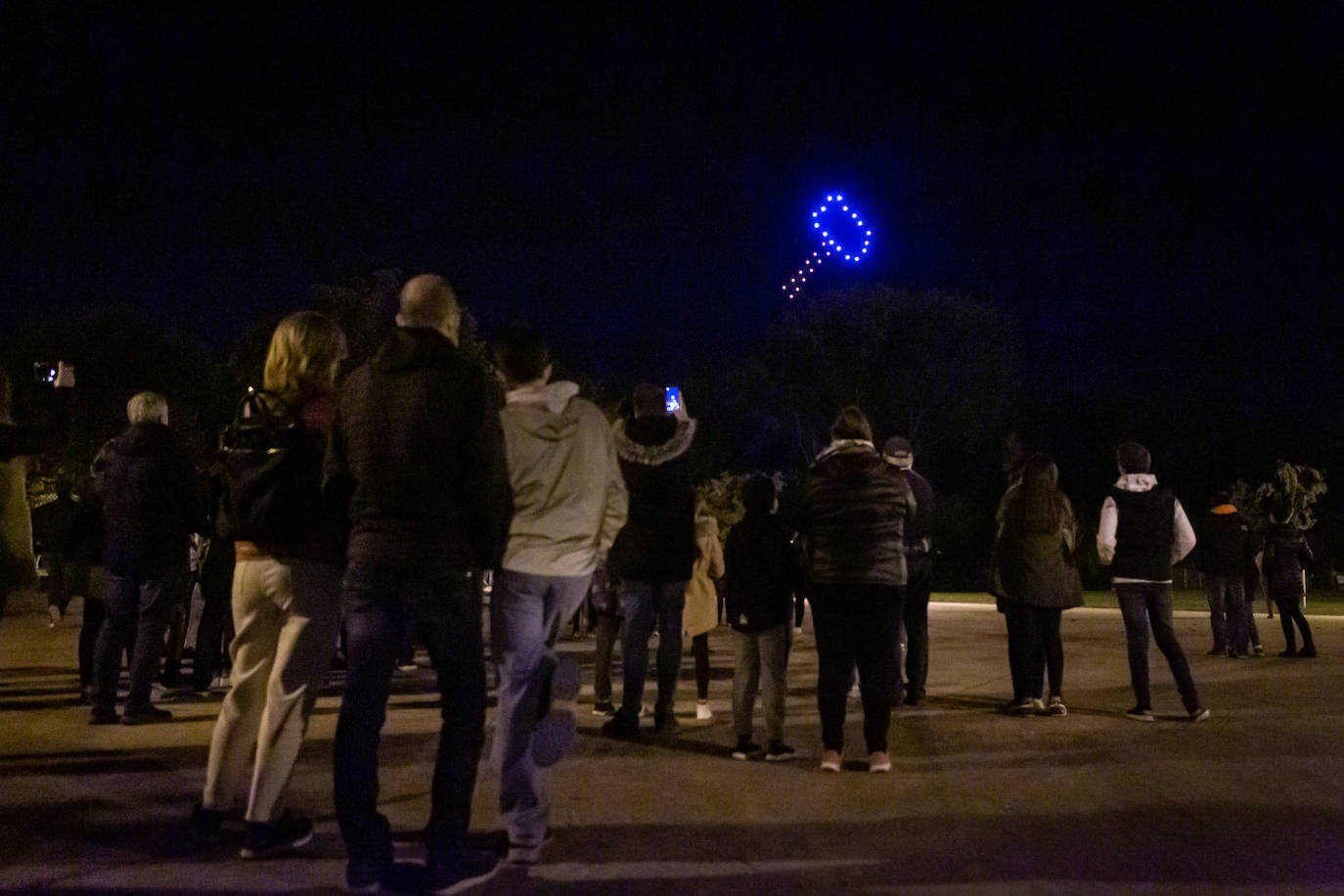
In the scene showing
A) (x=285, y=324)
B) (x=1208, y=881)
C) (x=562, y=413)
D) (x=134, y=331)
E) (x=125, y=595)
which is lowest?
(x=1208, y=881)

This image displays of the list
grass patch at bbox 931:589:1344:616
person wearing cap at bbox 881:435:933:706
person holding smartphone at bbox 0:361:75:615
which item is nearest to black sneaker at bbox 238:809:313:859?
person holding smartphone at bbox 0:361:75:615

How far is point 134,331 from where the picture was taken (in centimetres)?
5806

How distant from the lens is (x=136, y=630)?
30.5 ft

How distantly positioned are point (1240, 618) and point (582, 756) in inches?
396

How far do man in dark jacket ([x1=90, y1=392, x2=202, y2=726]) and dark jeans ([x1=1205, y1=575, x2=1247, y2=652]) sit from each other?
11039mm

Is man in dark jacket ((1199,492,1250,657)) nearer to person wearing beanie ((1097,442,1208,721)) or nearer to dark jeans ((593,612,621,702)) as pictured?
person wearing beanie ((1097,442,1208,721))

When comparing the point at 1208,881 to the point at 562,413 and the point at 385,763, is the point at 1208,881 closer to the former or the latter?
the point at 562,413

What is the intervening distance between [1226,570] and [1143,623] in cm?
628

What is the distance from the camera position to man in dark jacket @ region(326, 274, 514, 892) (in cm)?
495

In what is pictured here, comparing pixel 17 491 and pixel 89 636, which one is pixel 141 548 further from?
pixel 17 491

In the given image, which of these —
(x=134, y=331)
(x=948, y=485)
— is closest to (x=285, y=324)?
(x=134, y=331)

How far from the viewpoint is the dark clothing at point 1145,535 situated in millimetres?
9898

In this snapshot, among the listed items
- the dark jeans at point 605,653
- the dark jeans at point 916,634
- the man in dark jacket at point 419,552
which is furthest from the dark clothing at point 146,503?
the dark jeans at point 916,634

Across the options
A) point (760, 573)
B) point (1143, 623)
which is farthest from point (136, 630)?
point (1143, 623)
